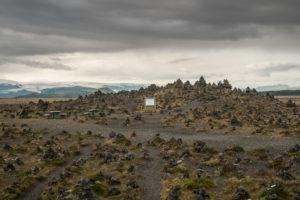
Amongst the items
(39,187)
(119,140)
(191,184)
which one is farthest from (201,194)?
(119,140)

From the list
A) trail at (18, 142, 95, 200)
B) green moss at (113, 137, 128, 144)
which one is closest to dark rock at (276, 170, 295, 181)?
trail at (18, 142, 95, 200)

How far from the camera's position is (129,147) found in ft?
133

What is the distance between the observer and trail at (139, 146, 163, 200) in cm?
2098

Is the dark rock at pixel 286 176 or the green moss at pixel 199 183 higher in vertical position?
the dark rock at pixel 286 176

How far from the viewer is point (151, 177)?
2559cm

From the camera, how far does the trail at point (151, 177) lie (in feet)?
68.8

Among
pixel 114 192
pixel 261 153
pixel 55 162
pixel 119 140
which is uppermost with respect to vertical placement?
pixel 261 153

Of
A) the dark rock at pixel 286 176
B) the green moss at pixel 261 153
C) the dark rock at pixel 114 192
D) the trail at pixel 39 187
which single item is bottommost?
the trail at pixel 39 187

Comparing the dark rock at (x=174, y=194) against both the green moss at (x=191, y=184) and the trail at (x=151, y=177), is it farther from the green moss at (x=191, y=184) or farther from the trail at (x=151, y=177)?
the green moss at (x=191, y=184)

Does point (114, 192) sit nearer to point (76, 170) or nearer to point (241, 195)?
point (76, 170)

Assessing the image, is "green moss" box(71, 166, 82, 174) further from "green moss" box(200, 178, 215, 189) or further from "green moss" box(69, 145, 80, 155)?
"green moss" box(200, 178, 215, 189)

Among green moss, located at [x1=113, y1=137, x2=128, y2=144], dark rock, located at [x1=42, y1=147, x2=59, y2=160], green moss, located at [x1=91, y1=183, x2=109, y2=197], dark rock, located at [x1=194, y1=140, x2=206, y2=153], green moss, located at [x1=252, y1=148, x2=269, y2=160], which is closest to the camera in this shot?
green moss, located at [x1=91, y1=183, x2=109, y2=197]

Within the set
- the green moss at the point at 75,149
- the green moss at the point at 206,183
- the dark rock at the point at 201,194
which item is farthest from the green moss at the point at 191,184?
the green moss at the point at 75,149

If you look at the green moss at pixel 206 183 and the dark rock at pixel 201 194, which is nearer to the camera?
the dark rock at pixel 201 194
